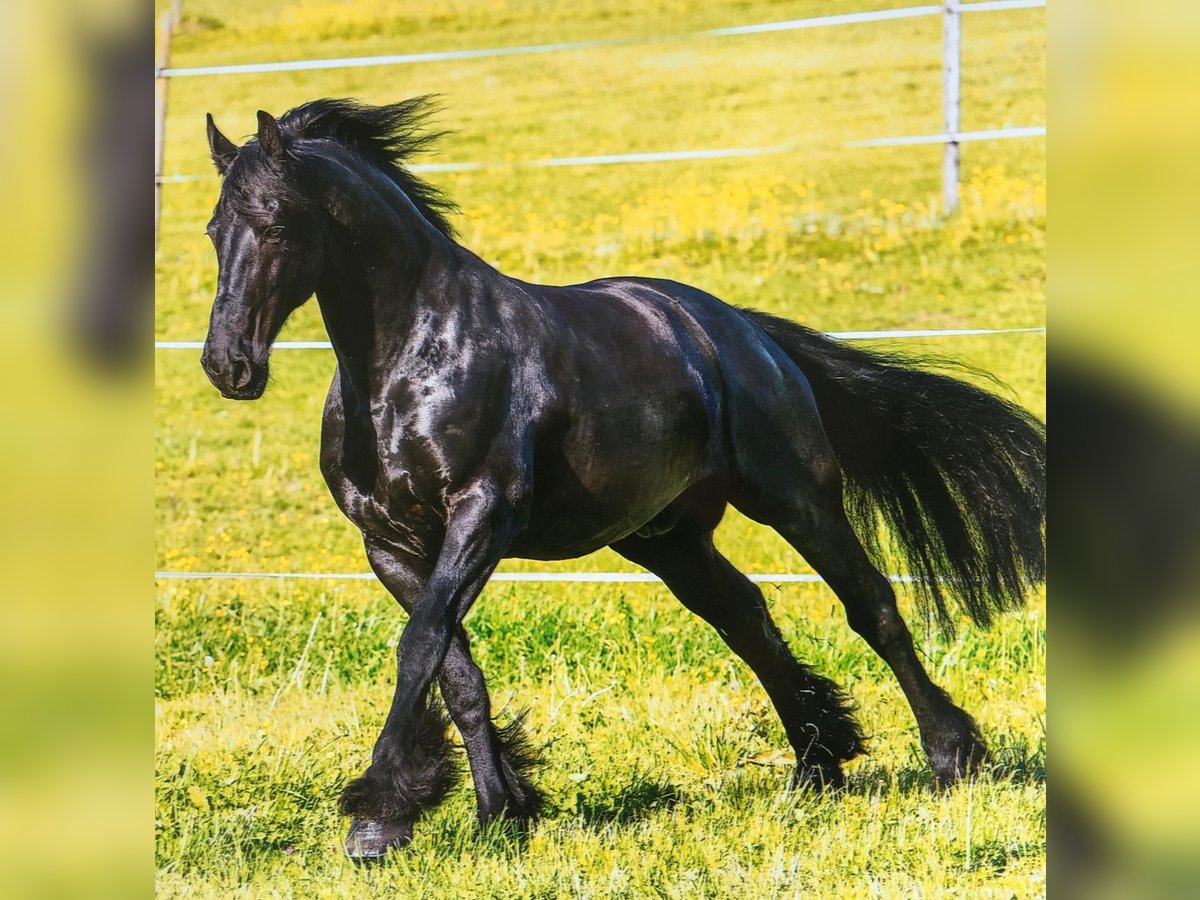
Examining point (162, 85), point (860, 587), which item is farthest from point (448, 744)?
point (162, 85)

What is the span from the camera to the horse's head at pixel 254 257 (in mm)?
3000

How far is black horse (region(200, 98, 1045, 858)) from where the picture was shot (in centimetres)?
321

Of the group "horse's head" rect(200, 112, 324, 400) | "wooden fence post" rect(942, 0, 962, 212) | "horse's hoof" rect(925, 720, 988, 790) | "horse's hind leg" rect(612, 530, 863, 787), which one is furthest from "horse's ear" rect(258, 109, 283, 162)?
"wooden fence post" rect(942, 0, 962, 212)

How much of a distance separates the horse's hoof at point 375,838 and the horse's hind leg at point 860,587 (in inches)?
50.6

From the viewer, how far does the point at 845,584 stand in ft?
12.8

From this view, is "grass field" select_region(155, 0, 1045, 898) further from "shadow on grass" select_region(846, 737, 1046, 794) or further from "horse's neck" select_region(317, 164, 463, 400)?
"horse's neck" select_region(317, 164, 463, 400)

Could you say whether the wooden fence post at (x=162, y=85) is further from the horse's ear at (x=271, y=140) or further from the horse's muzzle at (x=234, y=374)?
the horse's muzzle at (x=234, y=374)
